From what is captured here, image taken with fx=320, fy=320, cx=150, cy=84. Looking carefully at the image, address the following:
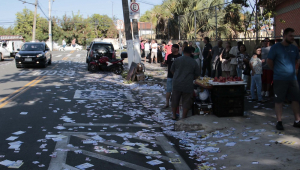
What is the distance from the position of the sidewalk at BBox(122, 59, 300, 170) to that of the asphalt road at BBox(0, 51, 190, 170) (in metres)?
0.34

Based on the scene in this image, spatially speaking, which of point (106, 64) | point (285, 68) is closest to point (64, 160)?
point (285, 68)

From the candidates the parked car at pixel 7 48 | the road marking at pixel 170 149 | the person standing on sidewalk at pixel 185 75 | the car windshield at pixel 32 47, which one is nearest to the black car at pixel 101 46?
the car windshield at pixel 32 47

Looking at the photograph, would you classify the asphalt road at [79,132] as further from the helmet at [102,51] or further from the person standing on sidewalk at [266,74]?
the helmet at [102,51]

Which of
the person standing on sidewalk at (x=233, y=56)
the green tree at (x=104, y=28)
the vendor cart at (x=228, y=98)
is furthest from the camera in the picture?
the green tree at (x=104, y=28)

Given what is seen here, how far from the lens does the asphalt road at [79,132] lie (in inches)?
199

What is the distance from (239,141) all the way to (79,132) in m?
3.22

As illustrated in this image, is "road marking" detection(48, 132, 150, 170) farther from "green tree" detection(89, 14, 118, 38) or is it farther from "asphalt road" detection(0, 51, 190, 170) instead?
"green tree" detection(89, 14, 118, 38)

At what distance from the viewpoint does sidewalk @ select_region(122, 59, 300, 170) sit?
4891mm

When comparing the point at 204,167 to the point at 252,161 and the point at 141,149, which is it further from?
the point at 141,149

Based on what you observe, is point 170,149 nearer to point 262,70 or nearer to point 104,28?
point 262,70

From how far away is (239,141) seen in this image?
5.95 m

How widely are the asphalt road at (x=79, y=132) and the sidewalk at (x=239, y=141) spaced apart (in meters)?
0.34

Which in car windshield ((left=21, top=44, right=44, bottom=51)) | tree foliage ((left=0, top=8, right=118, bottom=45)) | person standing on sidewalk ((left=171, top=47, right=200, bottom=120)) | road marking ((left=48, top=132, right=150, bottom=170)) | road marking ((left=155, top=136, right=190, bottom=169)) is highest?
tree foliage ((left=0, top=8, right=118, bottom=45))

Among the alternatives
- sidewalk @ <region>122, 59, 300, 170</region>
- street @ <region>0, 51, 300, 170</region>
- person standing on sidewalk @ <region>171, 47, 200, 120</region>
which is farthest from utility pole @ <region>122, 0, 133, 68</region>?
person standing on sidewalk @ <region>171, 47, 200, 120</region>
